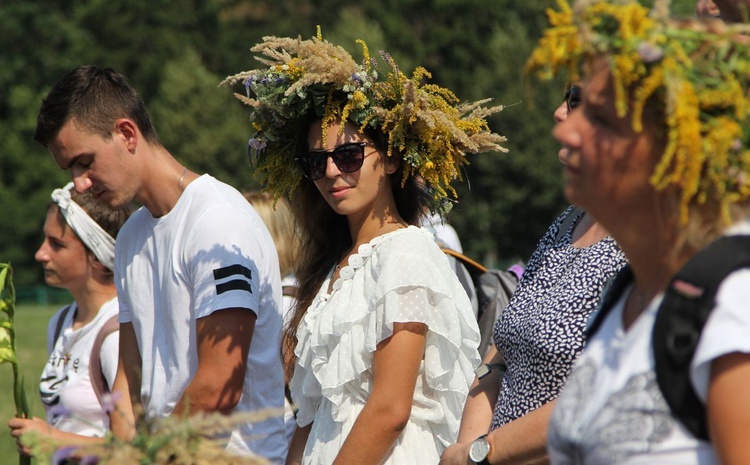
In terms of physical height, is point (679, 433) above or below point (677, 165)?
below

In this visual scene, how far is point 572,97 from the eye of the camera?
3340 millimetres

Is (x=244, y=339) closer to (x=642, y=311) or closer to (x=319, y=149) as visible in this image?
Answer: (x=319, y=149)

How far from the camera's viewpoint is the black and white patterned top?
2893 millimetres

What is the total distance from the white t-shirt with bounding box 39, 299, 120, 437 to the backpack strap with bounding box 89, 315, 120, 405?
3 centimetres

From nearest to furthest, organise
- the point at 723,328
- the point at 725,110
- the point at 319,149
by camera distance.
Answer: the point at 723,328 → the point at 725,110 → the point at 319,149

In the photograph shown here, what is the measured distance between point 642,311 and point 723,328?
299 mm

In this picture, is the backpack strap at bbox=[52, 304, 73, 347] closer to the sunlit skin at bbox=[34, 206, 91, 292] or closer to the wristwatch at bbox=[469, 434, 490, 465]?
the sunlit skin at bbox=[34, 206, 91, 292]

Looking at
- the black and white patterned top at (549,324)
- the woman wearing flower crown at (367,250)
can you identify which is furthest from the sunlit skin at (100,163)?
the black and white patterned top at (549,324)

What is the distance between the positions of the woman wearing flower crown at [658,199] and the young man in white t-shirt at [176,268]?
5.79ft

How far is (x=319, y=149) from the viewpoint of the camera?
3.85 metres

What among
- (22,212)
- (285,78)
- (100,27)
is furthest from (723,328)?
(100,27)

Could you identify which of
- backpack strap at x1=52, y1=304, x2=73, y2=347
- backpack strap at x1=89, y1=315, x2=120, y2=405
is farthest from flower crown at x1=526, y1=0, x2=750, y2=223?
backpack strap at x1=52, y1=304, x2=73, y2=347

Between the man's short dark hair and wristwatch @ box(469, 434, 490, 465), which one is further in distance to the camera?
the man's short dark hair

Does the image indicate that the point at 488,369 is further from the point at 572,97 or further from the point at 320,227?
the point at 320,227
